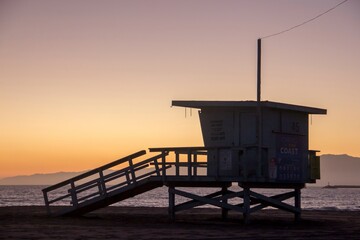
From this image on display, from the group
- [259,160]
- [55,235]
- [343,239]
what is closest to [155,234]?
[55,235]

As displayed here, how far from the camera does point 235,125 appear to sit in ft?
79.2

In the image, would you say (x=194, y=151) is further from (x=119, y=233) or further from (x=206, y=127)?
(x=119, y=233)

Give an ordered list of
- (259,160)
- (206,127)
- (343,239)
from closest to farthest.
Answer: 1. (343,239)
2. (259,160)
3. (206,127)

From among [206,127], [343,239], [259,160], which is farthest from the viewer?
[206,127]

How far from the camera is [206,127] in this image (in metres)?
24.9

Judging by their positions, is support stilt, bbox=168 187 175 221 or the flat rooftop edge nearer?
the flat rooftop edge

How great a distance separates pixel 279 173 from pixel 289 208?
1995 millimetres

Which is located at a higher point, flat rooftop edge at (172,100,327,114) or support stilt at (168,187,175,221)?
flat rooftop edge at (172,100,327,114)

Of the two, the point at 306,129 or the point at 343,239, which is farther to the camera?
the point at 306,129

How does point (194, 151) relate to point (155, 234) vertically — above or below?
above

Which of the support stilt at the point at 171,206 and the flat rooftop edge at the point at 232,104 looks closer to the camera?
the flat rooftop edge at the point at 232,104

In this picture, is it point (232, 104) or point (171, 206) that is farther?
point (171, 206)

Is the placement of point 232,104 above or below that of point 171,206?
above

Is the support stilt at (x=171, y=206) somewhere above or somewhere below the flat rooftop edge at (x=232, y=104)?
below
